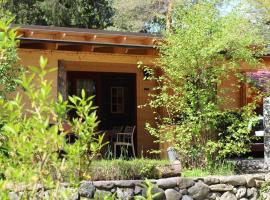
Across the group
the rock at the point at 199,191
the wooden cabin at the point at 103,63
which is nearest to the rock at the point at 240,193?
the rock at the point at 199,191

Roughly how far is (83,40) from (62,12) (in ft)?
49.6

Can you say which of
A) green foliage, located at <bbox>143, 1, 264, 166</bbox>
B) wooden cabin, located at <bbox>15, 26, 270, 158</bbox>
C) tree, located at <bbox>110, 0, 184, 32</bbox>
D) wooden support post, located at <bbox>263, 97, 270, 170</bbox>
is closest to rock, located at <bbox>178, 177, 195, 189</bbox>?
green foliage, located at <bbox>143, 1, 264, 166</bbox>

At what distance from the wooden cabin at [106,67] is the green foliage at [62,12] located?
11720 millimetres

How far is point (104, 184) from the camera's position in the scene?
23.0ft

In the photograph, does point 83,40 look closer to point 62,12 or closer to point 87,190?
point 87,190

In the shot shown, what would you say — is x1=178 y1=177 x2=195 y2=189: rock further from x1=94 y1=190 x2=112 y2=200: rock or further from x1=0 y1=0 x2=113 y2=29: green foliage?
x1=0 y1=0 x2=113 y2=29: green foliage

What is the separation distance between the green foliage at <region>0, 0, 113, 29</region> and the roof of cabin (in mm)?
14267

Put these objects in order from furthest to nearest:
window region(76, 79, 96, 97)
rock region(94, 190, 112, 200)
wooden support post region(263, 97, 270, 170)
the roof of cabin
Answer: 1. window region(76, 79, 96, 97)
2. the roof of cabin
3. wooden support post region(263, 97, 270, 170)
4. rock region(94, 190, 112, 200)

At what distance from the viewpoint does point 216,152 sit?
8633 mm

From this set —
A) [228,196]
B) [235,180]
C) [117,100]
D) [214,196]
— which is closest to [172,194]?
[214,196]

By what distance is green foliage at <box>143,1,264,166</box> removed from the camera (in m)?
8.53

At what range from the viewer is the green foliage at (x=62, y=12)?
24.8 meters

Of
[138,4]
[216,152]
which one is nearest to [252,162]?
[216,152]

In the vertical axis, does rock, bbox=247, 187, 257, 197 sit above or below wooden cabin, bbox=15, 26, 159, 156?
below
